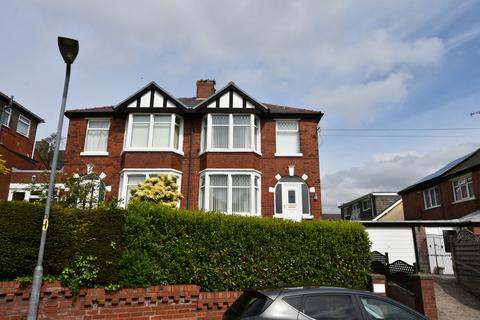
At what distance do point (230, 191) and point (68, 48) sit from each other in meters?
9.81

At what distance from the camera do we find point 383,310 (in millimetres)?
4828

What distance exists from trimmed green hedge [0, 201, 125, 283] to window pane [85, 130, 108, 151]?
32.0 ft

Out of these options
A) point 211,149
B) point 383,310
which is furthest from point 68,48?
point 211,149

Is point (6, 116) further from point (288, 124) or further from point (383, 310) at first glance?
point (383, 310)

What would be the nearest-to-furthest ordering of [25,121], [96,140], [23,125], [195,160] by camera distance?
[195,160] < [96,140] < [23,125] < [25,121]

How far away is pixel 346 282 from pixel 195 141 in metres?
10.2

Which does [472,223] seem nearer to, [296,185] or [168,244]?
[296,185]

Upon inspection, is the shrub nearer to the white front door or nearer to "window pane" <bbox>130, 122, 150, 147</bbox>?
"window pane" <bbox>130, 122, 150, 147</bbox>

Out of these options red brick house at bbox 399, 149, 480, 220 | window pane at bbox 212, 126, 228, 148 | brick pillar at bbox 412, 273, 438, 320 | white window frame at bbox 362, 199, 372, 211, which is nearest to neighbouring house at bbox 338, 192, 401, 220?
white window frame at bbox 362, 199, 372, 211

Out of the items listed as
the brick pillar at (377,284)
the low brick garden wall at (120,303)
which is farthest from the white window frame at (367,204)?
the low brick garden wall at (120,303)

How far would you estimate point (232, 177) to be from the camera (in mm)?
15617

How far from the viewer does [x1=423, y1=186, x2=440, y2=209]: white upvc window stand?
79.9 feet

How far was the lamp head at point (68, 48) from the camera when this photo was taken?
6.84 m

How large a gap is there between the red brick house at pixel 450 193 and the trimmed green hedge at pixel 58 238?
21023mm
